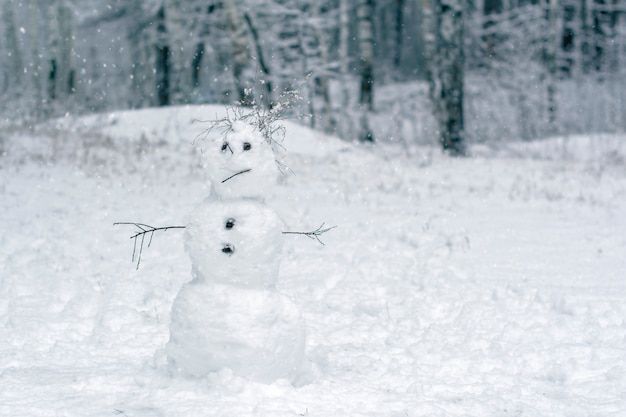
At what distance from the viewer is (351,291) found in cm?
509

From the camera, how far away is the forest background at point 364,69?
12617 mm

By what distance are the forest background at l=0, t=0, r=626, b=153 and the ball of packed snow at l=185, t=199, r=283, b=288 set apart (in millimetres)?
7857

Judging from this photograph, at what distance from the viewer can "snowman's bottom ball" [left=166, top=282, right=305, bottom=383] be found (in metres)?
3.14

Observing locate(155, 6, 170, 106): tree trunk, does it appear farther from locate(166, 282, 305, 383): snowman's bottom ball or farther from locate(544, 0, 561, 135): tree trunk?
locate(166, 282, 305, 383): snowman's bottom ball

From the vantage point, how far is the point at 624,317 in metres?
4.64

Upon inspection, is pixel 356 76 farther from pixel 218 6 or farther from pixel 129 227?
pixel 129 227

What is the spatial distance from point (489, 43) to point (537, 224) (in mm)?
19118

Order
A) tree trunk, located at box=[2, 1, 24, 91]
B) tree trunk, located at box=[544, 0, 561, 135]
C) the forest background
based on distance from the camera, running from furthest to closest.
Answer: tree trunk, located at box=[2, 1, 24, 91] → tree trunk, located at box=[544, 0, 561, 135] → the forest background

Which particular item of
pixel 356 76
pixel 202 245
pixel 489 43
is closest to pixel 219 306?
pixel 202 245

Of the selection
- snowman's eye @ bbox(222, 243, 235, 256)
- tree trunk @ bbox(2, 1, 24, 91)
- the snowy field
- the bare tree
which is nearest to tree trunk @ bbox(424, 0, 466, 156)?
the snowy field

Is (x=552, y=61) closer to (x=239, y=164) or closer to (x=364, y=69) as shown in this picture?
(x=364, y=69)

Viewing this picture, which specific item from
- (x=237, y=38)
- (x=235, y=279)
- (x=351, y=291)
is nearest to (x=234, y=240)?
(x=235, y=279)

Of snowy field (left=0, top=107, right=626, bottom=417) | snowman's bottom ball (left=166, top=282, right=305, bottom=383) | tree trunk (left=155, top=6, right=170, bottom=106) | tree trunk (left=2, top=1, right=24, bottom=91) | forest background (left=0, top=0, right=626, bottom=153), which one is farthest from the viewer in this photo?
tree trunk (left=2, top=1, right=24, bottom=91)

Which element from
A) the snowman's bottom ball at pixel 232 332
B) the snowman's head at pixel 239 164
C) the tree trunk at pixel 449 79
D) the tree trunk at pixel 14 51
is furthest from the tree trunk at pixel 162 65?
the snowman's bottom ball at pixel 232 332
